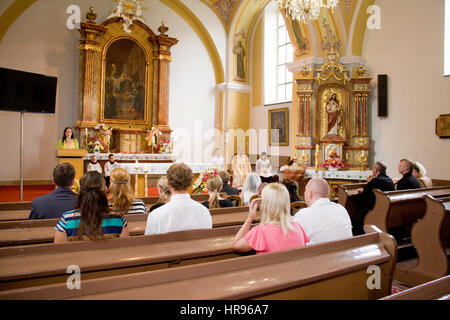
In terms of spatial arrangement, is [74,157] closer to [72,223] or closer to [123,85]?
[123,85]

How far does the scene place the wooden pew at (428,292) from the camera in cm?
144

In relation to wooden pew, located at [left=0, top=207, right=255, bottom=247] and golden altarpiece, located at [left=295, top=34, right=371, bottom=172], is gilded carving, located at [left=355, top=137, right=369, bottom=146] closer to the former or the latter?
golden altarpiece, located at [left=295, top=34, right=371, bottom=172]

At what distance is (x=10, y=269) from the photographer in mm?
1756

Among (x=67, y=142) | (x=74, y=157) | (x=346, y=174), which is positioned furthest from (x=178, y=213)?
(x=67, y=142)

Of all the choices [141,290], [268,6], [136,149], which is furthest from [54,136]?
[141,290]

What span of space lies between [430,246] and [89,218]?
3696 millimetres

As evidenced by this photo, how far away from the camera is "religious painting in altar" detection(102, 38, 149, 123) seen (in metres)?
11.5

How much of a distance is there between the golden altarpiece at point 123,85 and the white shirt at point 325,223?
9.17 meters

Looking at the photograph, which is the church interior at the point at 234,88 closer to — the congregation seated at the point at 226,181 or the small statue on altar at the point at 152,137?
the small statue on altar at the point at 152,137

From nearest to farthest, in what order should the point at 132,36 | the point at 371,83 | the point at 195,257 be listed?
the point at 195,257, the point at 371,83, the point at 132,36

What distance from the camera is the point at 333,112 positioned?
10.2 meters

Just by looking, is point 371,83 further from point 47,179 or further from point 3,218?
point 47,179

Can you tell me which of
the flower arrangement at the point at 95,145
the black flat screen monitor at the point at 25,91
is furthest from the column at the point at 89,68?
the black flat screen monitor at the point at 25,91

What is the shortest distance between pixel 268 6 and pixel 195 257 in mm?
13664
